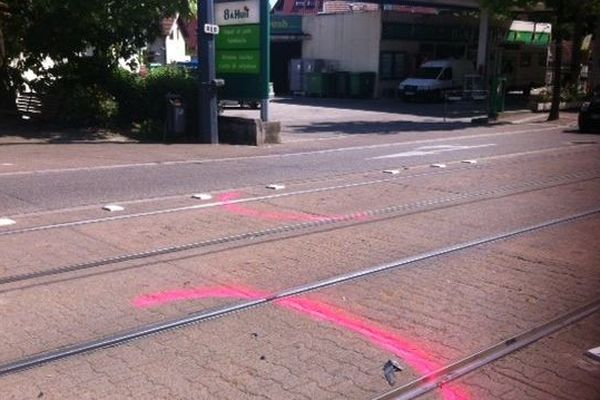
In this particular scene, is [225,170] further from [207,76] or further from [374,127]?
[374,127]

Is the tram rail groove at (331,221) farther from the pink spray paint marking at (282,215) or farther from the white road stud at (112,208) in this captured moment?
the white road stud at (112,208)

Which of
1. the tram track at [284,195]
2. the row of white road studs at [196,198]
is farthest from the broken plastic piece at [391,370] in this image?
the row of white road studs at [196,198]

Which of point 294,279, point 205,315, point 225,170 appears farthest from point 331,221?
point 225,170

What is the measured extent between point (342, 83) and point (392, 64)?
3.07 metres

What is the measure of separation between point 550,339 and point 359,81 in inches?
1337

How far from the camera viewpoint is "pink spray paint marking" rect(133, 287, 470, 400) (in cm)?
438

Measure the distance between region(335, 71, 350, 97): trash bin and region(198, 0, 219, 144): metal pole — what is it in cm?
2190

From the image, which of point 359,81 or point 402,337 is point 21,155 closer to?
point 402,337

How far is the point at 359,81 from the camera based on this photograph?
38.0 meters

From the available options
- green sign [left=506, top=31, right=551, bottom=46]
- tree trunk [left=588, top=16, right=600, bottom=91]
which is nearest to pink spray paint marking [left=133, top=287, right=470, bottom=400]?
tree trunk [left=588, top=16, right=600, bottom=91]

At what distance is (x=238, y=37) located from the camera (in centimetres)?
1797

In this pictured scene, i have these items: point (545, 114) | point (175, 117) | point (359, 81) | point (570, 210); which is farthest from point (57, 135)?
point (359, 81)

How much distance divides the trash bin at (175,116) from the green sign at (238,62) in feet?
5.34

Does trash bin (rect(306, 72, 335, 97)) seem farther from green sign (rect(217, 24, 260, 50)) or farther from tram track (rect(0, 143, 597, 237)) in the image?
tram track (rect(0, 143, 597, 237))
